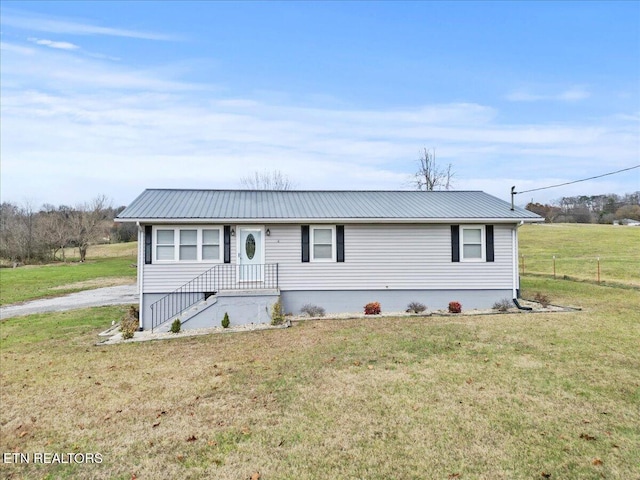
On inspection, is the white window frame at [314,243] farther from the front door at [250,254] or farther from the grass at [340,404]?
the grass at [340,404]

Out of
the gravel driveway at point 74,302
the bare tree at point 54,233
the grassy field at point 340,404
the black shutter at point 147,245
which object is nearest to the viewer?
the grassy field at point 340,404

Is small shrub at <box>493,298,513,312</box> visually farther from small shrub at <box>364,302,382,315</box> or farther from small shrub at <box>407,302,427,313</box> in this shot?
small shrub at <box>364,302,382,315</box>

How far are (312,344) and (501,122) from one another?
59.6 feet

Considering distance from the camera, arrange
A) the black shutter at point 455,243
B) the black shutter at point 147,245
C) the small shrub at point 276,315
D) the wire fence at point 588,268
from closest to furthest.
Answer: the small shrub at point 276,315, the black shutter at point 147,245, the black shutter at point 455,243, the wire fence at point 588,268

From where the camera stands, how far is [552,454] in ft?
12.1

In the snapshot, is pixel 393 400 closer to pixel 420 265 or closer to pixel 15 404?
pixel 15 404

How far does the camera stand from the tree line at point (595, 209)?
56094 mm

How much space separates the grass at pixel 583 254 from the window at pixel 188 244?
690 inches

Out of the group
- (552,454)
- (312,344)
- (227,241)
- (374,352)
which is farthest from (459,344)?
(227,241)

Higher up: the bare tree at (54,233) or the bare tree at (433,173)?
the bare tree at (433,173)

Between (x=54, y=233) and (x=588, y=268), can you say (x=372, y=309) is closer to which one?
(x=588, y=268)

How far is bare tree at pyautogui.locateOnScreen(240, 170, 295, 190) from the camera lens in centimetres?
3362

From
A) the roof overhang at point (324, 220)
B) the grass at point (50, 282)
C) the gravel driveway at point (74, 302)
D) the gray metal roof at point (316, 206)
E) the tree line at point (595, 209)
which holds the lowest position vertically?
the gravel driveway at point (74, 302)

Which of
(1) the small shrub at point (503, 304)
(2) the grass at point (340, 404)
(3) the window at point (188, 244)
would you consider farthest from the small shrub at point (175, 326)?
(1) the small shrub at point (503, 304)
